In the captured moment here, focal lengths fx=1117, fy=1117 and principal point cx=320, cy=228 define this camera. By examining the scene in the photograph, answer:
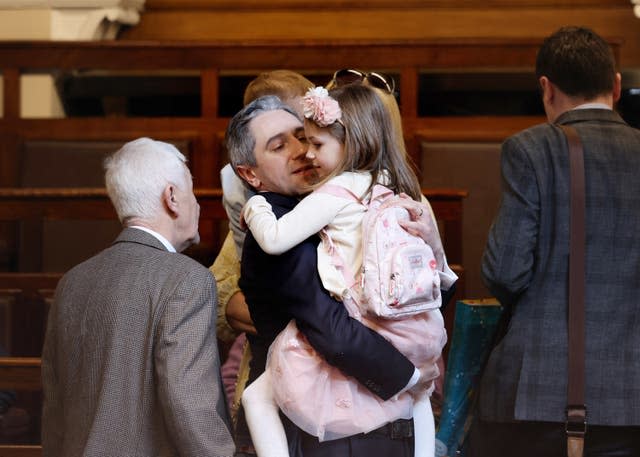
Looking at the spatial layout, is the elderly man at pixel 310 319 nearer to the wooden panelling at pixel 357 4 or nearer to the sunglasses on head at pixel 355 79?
the sunglasses on head at pixel 355 79

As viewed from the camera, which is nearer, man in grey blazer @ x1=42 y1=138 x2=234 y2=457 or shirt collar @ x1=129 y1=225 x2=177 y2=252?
man in grey blazer @ x1=42 y1=138 x2=234 y2=457

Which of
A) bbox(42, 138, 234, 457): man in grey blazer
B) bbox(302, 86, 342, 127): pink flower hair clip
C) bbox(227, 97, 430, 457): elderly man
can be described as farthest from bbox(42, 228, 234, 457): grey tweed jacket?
bbox(302, 86, 342, 127): pink flower hair clip

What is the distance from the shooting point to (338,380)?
6.97ft

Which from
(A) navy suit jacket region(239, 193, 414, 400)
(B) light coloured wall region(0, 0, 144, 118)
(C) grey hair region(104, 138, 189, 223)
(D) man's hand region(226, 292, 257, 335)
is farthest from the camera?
(B) light coloured wall region(0, 0, 144, 118)

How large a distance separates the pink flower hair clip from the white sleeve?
5.6 inches

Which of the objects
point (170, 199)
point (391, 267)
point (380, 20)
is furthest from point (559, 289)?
point (380, 20)

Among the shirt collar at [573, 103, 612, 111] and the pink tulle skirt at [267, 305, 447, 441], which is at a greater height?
the shirt collar at [573, 103, 612, 111]

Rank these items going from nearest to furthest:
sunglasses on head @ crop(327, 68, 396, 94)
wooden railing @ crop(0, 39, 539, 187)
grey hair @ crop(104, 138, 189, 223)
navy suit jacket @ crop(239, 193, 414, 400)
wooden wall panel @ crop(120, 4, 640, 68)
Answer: navy suit jacket @ crop(239, 193, 414, 400) → grey hair @ crop(104, 138, 189, 223) → sunglasses on head @ crop(327, 68, 396, 94) → wooden railing @ crop(0, 39, 539, 187) → wooden wall panel @ crop(120, 4, 640, 68)

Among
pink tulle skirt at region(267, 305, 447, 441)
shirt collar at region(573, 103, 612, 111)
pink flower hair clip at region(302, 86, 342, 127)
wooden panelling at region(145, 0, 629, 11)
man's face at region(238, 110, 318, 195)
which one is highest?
wooden panelling at region(145, 0, 629, 11)

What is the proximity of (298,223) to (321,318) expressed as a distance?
7.2 inches

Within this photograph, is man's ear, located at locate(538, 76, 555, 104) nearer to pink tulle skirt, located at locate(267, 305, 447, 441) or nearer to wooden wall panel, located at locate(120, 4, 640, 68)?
pink tulle skirt, located at locate(267, 305, 447, 441)

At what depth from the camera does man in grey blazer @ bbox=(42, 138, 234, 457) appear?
83.1 inches

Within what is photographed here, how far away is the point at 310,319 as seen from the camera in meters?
2.08

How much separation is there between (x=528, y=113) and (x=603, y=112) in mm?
3224
